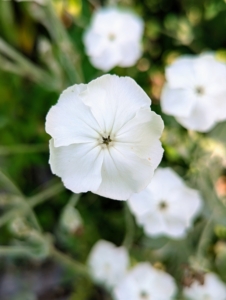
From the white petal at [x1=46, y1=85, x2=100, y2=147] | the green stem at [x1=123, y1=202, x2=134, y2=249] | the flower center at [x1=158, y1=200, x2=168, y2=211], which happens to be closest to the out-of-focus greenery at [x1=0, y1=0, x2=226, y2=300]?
the green stem at [x1=123, y1=202, x2=134, y2=249]

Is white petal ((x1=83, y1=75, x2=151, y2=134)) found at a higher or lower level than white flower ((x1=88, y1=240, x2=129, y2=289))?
higher

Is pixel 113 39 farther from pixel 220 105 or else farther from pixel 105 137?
pixel 105 137

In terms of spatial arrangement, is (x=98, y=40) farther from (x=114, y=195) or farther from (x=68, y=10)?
(x=114, y=195)

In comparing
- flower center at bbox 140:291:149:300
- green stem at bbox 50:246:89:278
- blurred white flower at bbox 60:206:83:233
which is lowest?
green stem at bbox 50:246:89:278

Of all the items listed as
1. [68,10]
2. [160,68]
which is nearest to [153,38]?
[160,68]

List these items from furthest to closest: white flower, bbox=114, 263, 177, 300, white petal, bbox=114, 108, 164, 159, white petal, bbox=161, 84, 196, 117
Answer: white flower, bbox=114, 263, 177, 300 < white petal, bbox=161, 84, 196, 117 < white petal, bbox=114, 108, 164, 159

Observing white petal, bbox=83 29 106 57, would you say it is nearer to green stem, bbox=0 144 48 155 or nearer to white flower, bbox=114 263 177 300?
green stem, bbox=0 144 48 155

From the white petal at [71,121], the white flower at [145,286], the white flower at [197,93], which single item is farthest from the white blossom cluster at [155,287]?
the white petal at [71,121]

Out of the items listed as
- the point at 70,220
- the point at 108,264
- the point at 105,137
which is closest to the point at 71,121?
the point at 105,137
